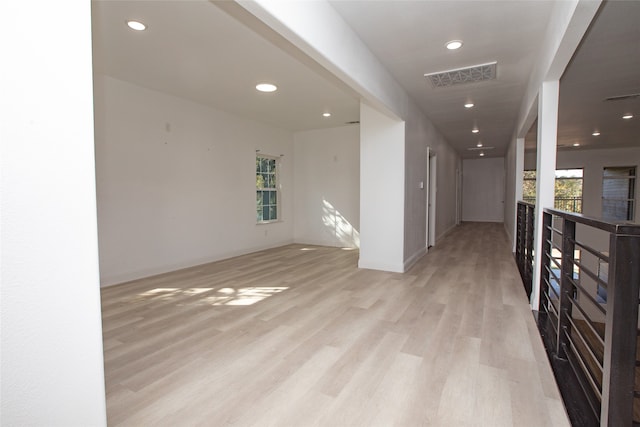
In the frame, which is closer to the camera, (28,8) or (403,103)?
(28,8)

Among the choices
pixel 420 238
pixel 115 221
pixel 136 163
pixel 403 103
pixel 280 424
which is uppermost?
pixel 403 103

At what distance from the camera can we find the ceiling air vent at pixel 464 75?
3.60 meters

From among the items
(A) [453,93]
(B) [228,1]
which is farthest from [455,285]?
(B) [228,1]

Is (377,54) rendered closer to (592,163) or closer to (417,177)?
(417,177)

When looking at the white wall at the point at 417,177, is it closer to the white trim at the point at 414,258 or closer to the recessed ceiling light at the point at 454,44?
the white trim at the point at 414,258

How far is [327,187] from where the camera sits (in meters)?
7.05

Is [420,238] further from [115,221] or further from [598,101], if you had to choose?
[115,221]

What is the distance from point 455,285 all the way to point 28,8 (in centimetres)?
416

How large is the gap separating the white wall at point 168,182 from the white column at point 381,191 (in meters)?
2.37

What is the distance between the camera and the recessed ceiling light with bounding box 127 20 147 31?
2.65 meters

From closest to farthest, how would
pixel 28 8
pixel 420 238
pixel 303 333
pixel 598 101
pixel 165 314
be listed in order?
pixel 28 8 → pixel 303 333 → pixel 165 314 → pixel 598 101 → pixel 420 238

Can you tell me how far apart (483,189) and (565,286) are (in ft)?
37.8

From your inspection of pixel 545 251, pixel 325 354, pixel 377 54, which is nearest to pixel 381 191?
pixel 377 54

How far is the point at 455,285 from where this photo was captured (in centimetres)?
396
